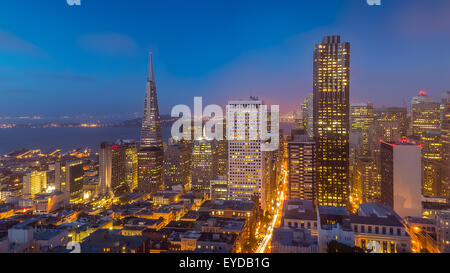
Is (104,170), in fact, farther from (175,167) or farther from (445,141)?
(445,141)

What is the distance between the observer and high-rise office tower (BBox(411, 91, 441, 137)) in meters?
21.2

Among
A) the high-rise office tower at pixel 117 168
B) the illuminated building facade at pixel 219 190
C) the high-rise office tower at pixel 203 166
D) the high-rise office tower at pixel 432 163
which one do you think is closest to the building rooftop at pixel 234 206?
the illuminated building facade at pixel 219 190

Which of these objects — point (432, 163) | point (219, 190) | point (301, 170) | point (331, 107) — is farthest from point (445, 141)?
point (219, 190)

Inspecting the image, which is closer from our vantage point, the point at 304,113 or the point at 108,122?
the point at 304,113

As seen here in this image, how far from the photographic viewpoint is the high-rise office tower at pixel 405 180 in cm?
1182

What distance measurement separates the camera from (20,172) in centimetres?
2044

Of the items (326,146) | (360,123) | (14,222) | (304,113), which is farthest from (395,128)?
(14,222)

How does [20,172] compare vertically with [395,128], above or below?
below

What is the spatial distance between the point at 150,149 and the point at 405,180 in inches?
612

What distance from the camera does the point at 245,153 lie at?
14.8 m
